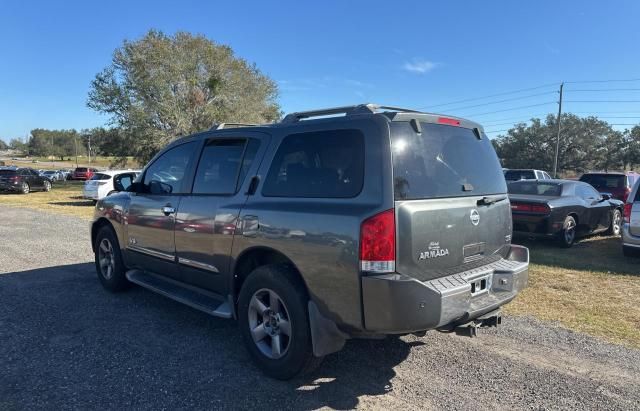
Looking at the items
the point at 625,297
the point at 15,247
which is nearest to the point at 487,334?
the point at 625,297


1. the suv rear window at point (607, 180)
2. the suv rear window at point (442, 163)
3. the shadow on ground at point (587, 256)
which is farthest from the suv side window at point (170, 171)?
the suv rear window at point (607, 180)

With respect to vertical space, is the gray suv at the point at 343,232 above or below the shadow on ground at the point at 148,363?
above

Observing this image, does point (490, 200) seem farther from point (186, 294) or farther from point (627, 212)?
point (627, 212)

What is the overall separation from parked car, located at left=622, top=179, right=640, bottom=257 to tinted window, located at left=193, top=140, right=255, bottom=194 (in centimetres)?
743

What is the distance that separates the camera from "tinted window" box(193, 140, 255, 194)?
4.03 m

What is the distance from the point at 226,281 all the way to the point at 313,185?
1.27 metres

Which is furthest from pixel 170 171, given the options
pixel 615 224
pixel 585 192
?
pixel 615 224

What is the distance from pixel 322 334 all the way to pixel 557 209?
25.1 ft

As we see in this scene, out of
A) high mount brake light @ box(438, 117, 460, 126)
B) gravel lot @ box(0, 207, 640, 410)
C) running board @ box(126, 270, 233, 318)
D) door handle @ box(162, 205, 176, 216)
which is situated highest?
high mount brake light @ box(438, 117, 460, 126)

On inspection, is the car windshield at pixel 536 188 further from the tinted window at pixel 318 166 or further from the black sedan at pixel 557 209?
the tinted window at pixel 318 166

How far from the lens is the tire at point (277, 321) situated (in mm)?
3227

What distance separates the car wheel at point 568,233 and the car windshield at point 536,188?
61 centimetres

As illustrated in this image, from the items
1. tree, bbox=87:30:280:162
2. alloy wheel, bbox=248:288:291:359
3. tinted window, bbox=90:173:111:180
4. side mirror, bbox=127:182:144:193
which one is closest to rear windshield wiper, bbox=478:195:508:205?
alloy wheel, bbox=248:288:291:359

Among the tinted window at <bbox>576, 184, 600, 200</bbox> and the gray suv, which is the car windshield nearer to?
the tinted window at <bbox>576, 184, 600, 200</bbox>
